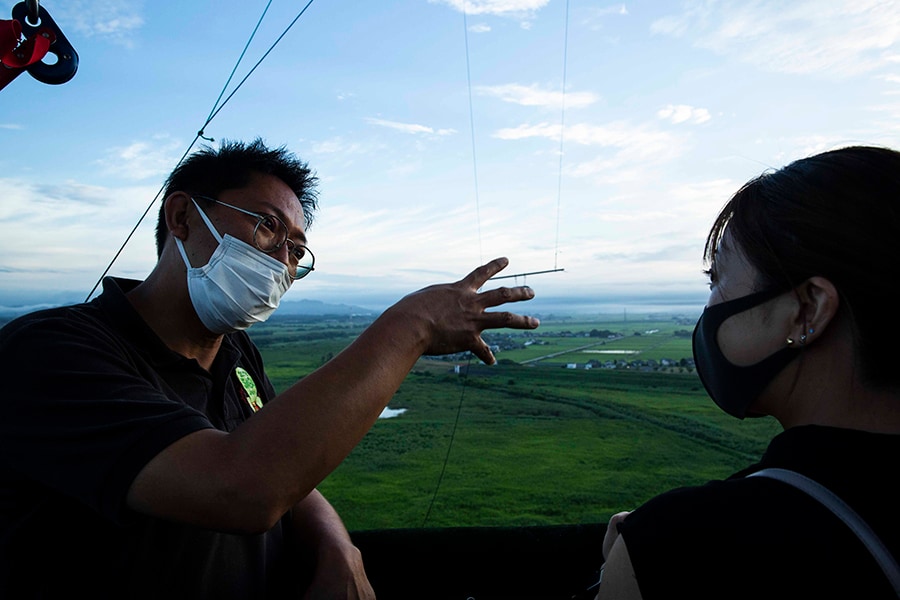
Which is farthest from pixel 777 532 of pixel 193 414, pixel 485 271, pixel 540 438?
pixel 540 438

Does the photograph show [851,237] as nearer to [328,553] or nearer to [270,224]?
[270,224]

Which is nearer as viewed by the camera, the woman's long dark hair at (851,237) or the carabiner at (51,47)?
the woman's long dark hair at (851,237)

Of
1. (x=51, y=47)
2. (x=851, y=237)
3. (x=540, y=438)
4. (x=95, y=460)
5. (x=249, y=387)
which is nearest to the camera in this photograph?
(x=851, y=237)

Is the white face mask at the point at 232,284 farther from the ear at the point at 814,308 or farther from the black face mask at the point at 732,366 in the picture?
the ear at the point at 814,308

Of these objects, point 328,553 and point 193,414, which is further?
point 328,553

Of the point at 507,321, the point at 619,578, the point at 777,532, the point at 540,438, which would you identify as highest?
the point at 507,321

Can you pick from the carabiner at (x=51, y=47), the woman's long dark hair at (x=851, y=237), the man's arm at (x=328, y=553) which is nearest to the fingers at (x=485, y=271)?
the woman's long dark hair at (x=851, y=237)

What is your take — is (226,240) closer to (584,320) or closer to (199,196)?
(199,196)
